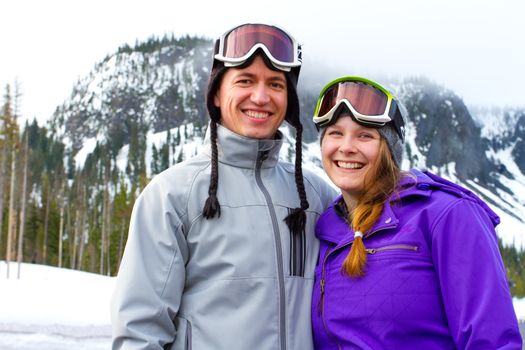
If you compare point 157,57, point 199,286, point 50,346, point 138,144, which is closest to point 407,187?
point 199,286

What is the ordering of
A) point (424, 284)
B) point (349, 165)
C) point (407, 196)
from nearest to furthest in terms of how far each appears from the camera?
point (424, 284)
point (407, 196)
point (349, 165)

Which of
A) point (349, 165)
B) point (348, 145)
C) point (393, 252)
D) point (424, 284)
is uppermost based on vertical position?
point (348, 145)

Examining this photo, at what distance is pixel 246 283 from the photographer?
2.93 m

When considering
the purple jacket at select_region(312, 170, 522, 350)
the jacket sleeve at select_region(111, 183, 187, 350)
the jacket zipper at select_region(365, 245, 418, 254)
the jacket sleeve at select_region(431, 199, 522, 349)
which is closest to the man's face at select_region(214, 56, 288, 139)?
the jacket sleeve at select_region(111, 183, 187, 350)

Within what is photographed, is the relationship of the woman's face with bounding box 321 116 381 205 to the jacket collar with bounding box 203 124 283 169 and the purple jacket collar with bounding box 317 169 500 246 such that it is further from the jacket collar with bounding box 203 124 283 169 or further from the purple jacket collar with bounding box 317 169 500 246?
the jacket collar with bounding box 203 124 283 169

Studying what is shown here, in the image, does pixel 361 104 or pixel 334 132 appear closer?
pixel 361 104

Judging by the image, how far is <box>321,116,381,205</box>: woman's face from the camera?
127 inches

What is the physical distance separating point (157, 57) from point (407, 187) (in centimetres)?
17784

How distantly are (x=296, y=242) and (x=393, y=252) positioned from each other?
611 mm

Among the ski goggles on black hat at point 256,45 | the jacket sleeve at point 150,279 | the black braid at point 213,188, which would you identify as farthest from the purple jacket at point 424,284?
the ski goggles on black hat at point 256,45

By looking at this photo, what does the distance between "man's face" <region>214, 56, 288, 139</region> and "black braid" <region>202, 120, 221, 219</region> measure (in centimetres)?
15

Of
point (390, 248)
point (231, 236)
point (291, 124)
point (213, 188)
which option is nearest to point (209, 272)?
point (231, 236)

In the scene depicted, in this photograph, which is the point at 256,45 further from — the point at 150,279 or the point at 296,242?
the point at 150,279

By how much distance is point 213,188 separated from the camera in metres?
3.04
